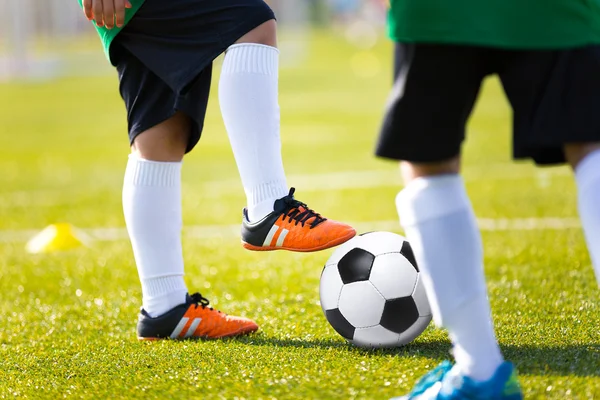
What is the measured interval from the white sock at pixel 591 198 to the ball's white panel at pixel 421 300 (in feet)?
3.06

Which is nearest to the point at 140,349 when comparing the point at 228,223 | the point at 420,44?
the point at 420,44

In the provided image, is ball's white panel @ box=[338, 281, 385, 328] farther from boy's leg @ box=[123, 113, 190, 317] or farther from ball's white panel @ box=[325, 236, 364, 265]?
boy's leg @ box=[123, 113, 190, 317]

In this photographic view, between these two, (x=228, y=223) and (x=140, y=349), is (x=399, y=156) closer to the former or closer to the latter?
(x=140, y=349)

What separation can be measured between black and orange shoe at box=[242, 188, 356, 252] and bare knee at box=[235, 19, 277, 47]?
21.2 inches

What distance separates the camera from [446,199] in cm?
204

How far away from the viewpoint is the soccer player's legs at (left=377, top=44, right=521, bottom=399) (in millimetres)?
1954

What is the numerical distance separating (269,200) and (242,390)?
0.76 m

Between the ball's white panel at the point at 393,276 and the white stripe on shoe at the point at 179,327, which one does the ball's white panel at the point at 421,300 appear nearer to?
the ball's white panel at the point at 393,276

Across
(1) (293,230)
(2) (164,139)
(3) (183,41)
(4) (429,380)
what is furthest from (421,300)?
(3) (183,41)

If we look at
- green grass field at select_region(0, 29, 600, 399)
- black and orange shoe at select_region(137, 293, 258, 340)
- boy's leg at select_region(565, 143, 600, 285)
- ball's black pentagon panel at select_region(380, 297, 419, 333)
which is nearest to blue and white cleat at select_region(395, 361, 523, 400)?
green grass field at select_region(0, 29, 600, 399)

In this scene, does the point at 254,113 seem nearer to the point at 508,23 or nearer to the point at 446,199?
the point at 446,199

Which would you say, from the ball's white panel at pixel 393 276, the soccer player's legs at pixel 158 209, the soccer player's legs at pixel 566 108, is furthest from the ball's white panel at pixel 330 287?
the soccer player's legs at pixel 566 108

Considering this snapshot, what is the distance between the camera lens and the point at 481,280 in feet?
6.84

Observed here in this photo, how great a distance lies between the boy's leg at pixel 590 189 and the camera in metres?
1.93
